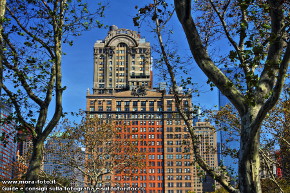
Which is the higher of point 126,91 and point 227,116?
point 126,91

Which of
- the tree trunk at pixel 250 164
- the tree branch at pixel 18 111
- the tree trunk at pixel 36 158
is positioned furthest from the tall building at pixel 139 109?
the tree trunk at pixel 250 164

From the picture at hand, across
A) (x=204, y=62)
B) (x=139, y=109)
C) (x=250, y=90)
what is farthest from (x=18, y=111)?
(x=139, y=109)

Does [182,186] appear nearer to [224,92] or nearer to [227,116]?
[227,116]

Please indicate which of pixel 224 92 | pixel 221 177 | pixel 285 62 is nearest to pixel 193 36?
pixel 224 92

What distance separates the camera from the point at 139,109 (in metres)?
112

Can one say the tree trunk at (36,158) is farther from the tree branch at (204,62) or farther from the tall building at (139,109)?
the tall building at (139,109)

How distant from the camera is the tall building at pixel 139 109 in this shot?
106312 millimetres

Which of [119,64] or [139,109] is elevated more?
[119,64]

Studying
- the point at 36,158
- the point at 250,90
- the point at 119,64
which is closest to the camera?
the point at 250,90

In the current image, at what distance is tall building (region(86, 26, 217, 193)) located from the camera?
106312 millimetres

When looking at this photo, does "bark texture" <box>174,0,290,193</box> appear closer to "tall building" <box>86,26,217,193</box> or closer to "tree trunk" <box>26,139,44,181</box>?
"tree trunk" <box>26,139,44,181</box>

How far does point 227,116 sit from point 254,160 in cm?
1531

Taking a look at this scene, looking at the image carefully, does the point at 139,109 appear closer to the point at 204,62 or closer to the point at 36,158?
the point at 36,158

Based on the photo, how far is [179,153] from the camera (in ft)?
355
